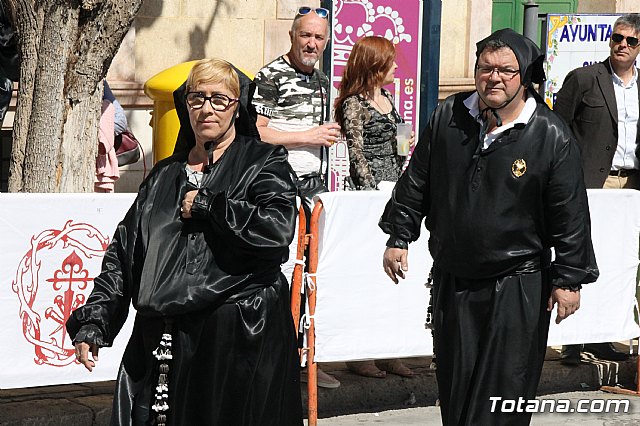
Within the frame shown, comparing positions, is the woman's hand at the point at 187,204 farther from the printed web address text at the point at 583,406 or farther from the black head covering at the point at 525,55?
the printed web address text at the point at 583,406

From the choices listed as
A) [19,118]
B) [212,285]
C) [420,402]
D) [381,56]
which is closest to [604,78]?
[381,56]

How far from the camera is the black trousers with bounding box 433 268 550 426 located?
552 centimetres

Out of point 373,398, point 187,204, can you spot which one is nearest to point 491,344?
point 187,204

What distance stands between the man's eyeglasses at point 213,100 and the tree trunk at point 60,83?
323 cm

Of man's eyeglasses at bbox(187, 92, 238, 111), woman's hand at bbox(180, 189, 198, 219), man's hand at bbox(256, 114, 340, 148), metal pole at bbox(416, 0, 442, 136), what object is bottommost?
woman's hand at bbox(180, 189, 198, 219)

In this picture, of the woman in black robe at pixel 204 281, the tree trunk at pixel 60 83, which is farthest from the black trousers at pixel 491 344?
the tree trunk at pixel 60 83

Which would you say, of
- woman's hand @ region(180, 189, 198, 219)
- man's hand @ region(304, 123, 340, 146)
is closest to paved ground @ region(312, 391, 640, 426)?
man's hand @ region(304, 123, 340, 146)

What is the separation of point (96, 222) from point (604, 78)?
3933mm

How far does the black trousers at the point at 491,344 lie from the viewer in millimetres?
5523

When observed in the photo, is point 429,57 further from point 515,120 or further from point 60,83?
point 515,120

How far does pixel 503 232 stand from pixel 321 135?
2.50m

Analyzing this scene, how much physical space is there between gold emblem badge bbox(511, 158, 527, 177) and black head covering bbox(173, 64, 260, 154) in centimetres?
110

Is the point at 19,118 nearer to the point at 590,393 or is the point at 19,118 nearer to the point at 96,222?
the point at 96,222

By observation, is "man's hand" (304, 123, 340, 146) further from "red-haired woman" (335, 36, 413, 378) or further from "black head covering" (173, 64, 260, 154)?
"black head covering" (173, 64, 260, 154)
